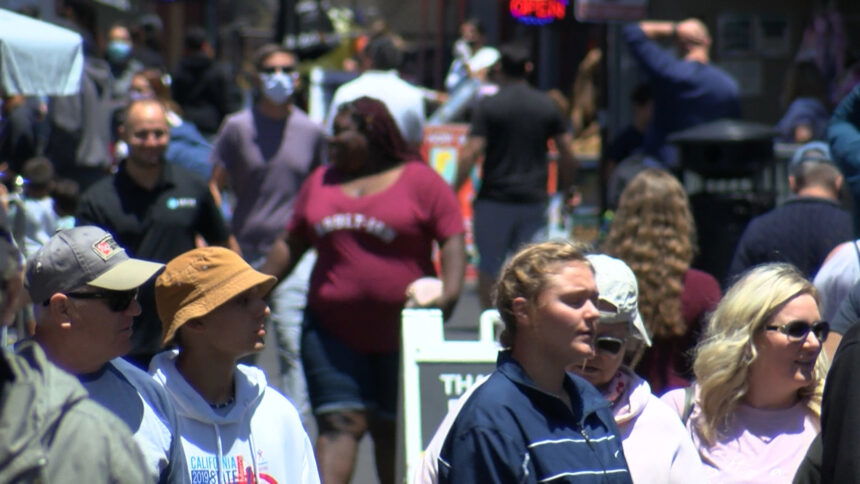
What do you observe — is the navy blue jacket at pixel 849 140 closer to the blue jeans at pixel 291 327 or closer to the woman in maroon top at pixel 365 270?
the woman in maroon top at pixel 365 270

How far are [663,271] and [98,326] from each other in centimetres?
272

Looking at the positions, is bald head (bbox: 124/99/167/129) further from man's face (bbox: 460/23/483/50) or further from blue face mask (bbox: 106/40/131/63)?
man's face (bbox: 460/23/483/50)

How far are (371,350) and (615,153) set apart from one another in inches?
247

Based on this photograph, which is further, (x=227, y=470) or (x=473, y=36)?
(x=473, y=36)

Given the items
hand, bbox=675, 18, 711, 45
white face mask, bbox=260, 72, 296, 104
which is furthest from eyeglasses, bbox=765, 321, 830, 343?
hand, bbox=675, 18, 711, 45

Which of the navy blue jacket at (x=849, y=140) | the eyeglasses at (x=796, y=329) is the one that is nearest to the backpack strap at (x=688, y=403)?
the eyeglasses at (x=796, y=329)

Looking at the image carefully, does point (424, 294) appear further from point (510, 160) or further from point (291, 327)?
point (510, 160)

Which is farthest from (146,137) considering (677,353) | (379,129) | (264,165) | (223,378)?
(223,378)

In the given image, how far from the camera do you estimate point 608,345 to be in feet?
15.1

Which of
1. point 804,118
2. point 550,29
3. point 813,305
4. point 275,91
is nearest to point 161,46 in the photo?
point 550,29

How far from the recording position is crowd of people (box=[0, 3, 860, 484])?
3699 mm

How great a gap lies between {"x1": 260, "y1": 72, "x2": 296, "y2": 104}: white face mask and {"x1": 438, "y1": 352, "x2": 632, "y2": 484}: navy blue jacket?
18.6 ft

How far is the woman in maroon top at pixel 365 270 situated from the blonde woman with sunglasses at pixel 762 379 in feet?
6.49

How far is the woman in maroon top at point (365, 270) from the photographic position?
6781 millimetres
